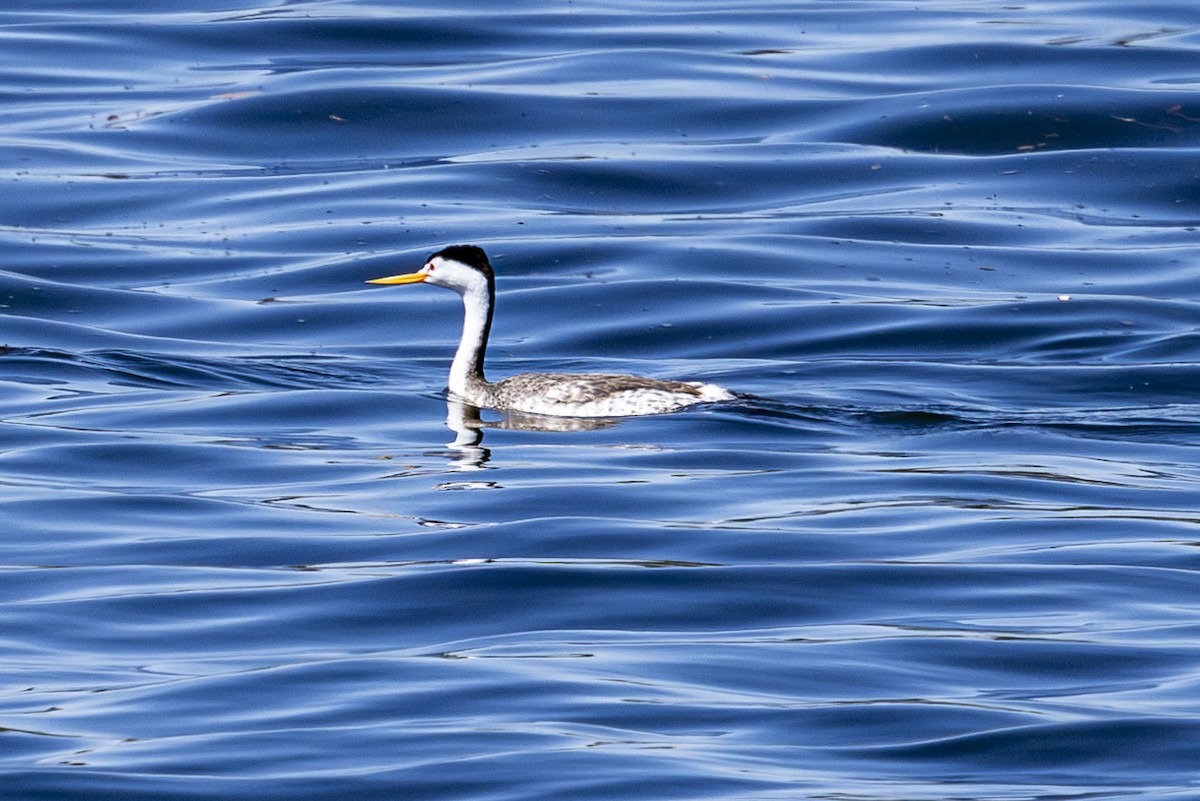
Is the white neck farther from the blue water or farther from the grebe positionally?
the blue water

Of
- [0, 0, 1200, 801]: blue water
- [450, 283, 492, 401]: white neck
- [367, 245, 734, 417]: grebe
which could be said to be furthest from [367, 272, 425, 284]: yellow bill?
[0, 0, 1200, 801]: blue water

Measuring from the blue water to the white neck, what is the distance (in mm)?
236

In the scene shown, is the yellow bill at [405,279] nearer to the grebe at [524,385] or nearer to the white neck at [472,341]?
the grebe at [524,385]

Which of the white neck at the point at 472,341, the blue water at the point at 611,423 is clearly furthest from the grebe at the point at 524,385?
the blue water at the point at 611,423

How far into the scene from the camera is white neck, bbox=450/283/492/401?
55.4 ft

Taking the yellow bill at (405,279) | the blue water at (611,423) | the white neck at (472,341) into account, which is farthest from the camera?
the white neck at (472,341)

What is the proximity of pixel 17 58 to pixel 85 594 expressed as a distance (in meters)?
19.6

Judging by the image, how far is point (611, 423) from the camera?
15641 mm

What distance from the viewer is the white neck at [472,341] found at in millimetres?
16875

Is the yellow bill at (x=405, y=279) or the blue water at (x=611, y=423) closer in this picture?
the blue water at (x=611, y=423)

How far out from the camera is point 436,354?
18547mm

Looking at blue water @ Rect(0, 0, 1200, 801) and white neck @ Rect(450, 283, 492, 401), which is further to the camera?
white neck @ Rect(450, 283, 492, 401)

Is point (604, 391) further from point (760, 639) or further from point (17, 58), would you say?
point (17, 58)

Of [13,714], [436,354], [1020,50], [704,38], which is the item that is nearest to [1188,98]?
[1020,50]
